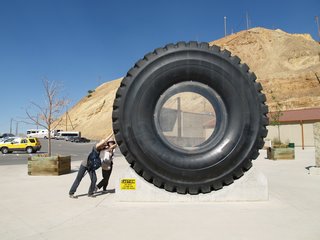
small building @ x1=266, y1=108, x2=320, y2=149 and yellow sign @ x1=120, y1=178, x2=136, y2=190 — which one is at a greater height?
small building @ x1=266, y1=108, x2=320, y2=149

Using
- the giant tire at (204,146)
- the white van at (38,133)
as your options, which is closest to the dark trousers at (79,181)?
the giant tire at (204,146)

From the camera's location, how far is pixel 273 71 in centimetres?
7462

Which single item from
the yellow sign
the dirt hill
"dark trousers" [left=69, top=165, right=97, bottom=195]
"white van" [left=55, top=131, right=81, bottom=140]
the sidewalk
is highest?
the dirt hill

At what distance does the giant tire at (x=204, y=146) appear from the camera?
14.8 feet

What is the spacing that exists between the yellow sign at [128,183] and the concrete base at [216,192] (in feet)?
0.12

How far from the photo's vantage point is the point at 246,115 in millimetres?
4559

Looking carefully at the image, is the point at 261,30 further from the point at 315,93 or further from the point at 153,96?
the point at 153,96

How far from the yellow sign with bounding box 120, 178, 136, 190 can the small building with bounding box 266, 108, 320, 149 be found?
30844mm

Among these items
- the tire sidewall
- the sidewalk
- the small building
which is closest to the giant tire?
the tire sidewall

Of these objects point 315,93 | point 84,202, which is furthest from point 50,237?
point 315,93

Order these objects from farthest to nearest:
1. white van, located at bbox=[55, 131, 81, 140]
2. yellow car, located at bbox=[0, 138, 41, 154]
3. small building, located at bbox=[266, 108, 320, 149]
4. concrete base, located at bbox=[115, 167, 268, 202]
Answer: white van, located at bbox=[55, 131, 81, 140] → small building, located at bbox=[266, 108, 320, 149] → yellow car, located at bbox=[0, 138, 41, 154] → concrete base, located at bbox=[115, 167, 268, 202]

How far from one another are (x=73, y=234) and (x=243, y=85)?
3349 mm

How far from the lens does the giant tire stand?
4500 millimetres

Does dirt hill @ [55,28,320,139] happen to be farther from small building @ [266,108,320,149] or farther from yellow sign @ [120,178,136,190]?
yellow sign @ [120,178,136,190]
